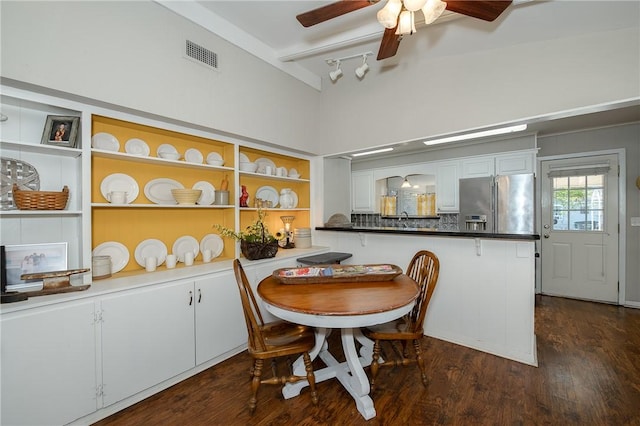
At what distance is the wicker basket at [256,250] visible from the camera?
2.75 meters

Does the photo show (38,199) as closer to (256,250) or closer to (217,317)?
(217,317)

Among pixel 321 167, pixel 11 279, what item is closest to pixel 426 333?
pixel 321 167

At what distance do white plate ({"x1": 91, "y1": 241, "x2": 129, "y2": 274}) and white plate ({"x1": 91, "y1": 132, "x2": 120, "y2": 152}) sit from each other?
767 millimetres

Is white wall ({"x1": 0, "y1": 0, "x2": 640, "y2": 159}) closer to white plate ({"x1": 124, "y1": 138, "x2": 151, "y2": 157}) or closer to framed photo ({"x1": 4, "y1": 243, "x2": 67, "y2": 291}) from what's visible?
white plate ({"x1": 124, "y1": 138, "x2": 151, "y2": 157})

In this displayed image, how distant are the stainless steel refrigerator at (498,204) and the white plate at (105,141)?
4094mm

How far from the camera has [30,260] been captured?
1814mm

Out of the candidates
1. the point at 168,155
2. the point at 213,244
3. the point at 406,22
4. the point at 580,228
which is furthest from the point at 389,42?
the point at 580,228

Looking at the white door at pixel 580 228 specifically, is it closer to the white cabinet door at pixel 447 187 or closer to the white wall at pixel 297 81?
the white cabinet door at pixel 447 187

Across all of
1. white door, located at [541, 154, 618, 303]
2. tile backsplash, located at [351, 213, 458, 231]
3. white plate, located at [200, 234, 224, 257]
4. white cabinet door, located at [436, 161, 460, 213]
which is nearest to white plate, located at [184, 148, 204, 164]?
white plate, located at [200, 234, 224, 257]

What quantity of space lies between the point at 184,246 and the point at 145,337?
0.94 m

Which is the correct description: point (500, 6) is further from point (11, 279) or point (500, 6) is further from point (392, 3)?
point (11, 279)

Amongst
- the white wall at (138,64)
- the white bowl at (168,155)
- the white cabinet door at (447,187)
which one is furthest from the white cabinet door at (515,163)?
the white bowl at (168,155)

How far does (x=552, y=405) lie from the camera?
1.87 metres

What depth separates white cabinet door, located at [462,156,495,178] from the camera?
13.8 ft
